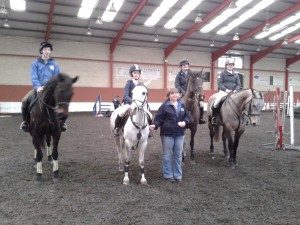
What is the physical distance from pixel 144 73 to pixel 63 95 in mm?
19863

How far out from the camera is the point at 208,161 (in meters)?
6.26

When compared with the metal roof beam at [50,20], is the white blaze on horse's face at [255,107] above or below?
below

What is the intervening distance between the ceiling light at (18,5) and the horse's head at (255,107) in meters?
15.3

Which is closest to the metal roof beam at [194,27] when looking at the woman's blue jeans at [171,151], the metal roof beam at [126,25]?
the metal roof beam at [126,25]

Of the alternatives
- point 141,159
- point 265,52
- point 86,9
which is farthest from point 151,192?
point 265,52

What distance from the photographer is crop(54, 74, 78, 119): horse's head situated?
145 inches

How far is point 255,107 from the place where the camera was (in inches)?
211

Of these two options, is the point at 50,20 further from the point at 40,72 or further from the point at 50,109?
the point at 50,109

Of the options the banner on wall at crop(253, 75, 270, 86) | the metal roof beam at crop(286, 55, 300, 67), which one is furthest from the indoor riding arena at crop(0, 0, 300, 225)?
the metal roof beam at crop(286, 55, 300, 67)

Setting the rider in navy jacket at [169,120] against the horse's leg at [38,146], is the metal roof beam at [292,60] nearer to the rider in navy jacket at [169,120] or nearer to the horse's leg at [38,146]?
the rider in navy jacket at [169,120]

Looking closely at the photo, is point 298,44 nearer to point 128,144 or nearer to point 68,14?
point 68,14

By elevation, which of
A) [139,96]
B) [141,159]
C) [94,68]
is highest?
[94,68]

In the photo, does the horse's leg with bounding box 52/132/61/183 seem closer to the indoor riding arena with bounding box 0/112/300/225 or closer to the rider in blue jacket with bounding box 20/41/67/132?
the indoor riding arena with bounding box 0/112/300/225

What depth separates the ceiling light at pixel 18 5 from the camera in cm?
1516
